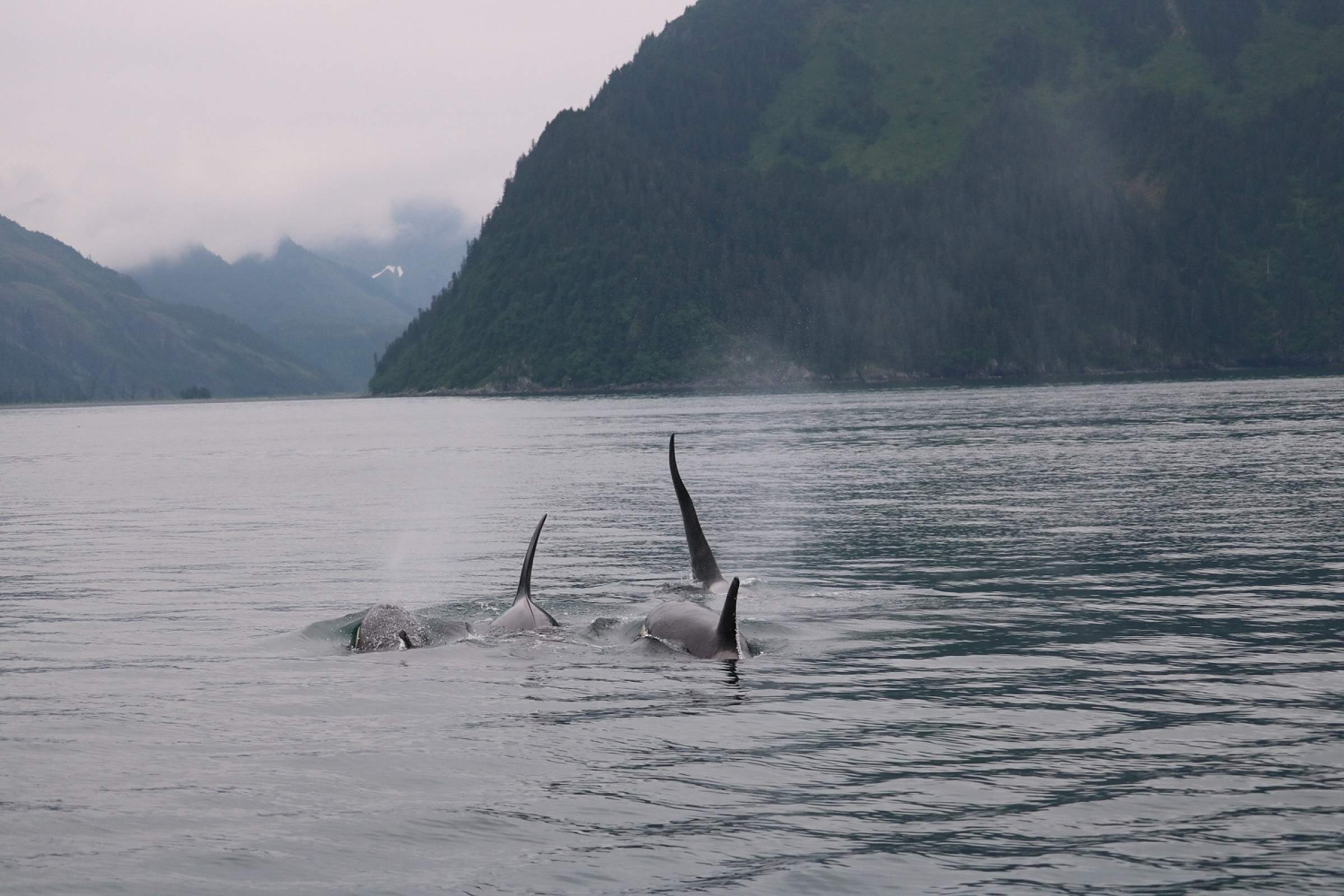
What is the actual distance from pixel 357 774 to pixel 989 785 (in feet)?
21.9

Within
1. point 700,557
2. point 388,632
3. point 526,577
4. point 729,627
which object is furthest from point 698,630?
point 388,632

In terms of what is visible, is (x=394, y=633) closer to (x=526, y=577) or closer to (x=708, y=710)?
(x=526, y=577)

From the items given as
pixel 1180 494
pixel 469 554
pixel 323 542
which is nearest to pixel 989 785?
pixel 469 554

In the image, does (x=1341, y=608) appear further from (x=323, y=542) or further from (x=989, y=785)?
(x=323, y=542)

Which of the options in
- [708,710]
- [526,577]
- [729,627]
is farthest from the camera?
[526,577]

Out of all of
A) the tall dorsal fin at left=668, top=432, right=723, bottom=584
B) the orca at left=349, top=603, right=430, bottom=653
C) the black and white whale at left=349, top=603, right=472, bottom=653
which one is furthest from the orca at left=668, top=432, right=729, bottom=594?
the orca at left=349, top=603, right=430, bottom=653

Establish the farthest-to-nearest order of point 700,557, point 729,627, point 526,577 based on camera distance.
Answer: point 700,557 → point 526,577 → point 729,627

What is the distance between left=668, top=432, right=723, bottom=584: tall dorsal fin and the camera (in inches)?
906

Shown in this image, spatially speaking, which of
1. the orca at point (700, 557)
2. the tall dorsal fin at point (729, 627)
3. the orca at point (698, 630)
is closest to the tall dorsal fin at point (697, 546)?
the orca at point (700, 557)

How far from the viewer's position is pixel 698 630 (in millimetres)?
20844

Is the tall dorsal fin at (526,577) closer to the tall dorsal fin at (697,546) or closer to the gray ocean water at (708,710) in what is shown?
the gray ocean water at (708,710)

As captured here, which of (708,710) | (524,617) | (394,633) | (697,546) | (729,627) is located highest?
(697,546)

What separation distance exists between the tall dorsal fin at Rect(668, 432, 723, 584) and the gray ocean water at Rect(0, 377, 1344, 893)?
4.01 feet

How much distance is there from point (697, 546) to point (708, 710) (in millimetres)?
7404
